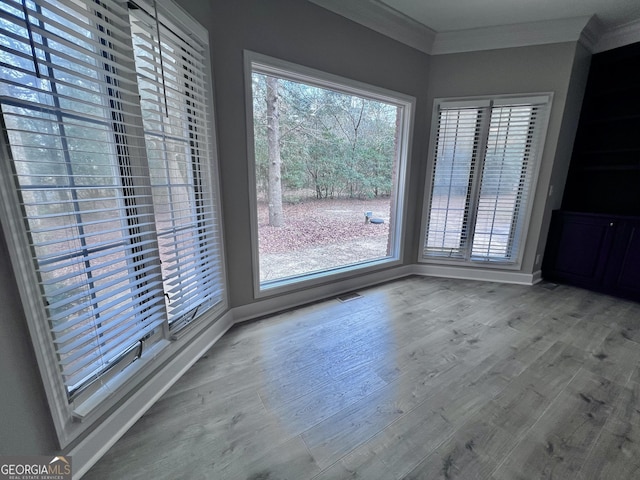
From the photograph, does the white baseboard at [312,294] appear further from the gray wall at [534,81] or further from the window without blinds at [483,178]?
the gray wall at [534,81]

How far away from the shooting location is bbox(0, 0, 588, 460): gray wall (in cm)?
92

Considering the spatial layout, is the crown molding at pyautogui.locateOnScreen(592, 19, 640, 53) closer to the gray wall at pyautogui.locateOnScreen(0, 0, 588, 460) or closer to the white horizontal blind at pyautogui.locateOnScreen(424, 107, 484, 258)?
the gray wall at pyautogui.locateOnScreen(0, 0, 588, 460)

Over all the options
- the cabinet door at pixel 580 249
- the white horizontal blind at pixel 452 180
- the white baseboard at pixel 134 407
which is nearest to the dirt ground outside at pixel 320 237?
the white horizontal blind at pixel 452 180

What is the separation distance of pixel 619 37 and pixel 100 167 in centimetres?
472

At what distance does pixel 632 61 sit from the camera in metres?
2.77

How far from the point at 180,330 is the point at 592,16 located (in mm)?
4486

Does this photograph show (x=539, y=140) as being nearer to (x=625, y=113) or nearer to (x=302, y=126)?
(x=625, y=113)

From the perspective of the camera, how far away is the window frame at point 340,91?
2.02 metres

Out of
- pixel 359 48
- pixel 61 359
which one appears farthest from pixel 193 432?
pixel 359 48

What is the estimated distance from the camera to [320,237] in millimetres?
3455

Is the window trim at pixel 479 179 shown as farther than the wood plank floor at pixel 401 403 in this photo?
Yes

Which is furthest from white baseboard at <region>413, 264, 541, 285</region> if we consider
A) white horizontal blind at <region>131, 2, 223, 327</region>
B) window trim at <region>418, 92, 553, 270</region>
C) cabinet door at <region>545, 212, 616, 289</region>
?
white horizontal blind at <region>131, 2, 223, 327</region>

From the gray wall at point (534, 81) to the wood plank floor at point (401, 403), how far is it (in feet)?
5.06

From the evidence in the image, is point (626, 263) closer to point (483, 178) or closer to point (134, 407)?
point (483, 178)
